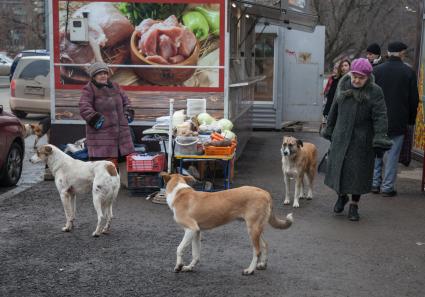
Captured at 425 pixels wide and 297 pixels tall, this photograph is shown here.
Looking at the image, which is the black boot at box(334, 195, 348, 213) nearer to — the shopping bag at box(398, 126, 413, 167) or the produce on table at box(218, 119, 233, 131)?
the shopping bag at box(398, 126, 413, 167)

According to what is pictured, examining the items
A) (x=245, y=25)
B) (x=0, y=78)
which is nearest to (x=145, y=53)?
(x=245, y=25)

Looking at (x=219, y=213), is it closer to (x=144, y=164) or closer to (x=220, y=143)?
(x=220, y=143)

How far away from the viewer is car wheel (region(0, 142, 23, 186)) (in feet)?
31.7

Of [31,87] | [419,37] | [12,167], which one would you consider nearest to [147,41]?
[12,167]

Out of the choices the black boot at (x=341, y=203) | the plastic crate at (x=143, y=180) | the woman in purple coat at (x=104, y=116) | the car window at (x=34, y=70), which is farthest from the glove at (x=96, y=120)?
the car window at (x=34, y=70)

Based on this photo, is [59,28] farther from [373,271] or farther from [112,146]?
[373,271]

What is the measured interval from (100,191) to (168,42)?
12.9 feet

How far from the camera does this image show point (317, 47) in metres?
17.2

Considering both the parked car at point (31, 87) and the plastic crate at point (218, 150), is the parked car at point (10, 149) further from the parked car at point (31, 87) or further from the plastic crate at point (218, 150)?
the parked car at point (31, 87)

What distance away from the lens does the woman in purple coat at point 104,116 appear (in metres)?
8.37

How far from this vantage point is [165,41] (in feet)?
33.7

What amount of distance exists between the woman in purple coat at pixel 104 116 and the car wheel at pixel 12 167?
1688mm

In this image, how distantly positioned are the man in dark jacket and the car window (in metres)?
11.3

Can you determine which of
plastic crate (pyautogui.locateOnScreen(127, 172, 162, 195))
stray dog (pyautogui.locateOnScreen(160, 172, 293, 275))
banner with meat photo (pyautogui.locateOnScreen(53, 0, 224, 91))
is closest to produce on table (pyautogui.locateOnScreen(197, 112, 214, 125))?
banner with meat photo (pyautogui.locateOnScreen(53, 0, 224, 91))
